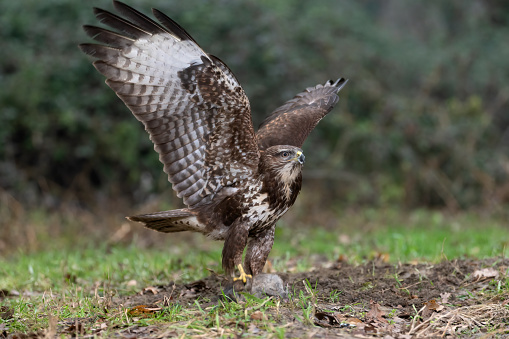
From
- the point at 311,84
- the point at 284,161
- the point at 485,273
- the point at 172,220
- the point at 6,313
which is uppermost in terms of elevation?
the point at 311,84

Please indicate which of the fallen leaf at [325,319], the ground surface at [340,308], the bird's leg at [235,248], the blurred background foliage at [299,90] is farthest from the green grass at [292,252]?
the fallen leaf at [325,319]

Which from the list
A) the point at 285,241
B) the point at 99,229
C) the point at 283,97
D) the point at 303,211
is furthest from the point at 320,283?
the point at 283,97

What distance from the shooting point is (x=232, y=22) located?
11.8m

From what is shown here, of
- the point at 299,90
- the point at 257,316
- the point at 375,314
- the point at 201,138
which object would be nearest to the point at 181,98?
the point at 201,138

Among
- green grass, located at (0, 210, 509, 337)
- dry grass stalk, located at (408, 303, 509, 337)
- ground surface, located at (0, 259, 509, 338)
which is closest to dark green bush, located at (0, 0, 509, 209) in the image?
green grass, located at (0, 210, 509, 337)

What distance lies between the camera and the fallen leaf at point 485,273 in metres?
5.27

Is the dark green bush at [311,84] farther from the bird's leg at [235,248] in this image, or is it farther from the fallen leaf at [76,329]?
the fallen leaf at [76,329]

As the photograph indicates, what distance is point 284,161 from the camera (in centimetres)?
502

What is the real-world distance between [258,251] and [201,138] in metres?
1.02

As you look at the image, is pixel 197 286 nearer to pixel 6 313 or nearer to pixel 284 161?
pixel 284 161

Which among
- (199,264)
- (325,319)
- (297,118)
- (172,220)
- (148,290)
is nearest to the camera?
(325,319)

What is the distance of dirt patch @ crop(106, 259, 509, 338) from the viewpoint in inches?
162

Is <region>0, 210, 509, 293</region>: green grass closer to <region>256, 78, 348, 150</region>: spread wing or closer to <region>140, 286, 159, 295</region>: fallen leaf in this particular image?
<region>140, 286, 159, 295</region>: fallen leaf

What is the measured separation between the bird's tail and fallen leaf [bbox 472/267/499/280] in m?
2.24
